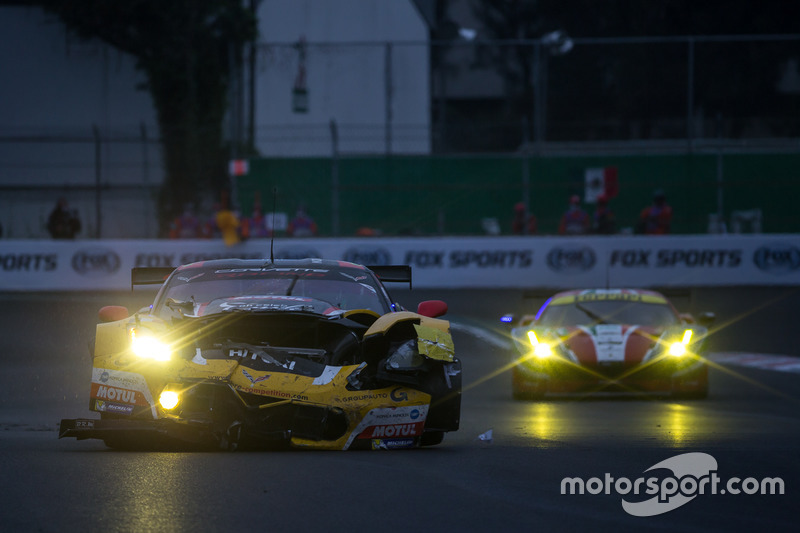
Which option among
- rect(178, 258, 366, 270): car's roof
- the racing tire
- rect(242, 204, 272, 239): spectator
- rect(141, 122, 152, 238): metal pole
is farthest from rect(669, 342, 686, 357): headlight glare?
rect(141, 122, 152, 238): metal pole

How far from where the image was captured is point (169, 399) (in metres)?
6.80

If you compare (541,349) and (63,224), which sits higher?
(63,224)

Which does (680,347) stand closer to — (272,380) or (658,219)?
(272,380)

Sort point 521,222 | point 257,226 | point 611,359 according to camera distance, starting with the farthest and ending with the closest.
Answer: point 257,226
point 521,222
point 611,359

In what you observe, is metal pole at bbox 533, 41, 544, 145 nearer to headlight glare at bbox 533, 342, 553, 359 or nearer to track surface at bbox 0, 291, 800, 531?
headlight glare at bbox 533, 342, 553, 359

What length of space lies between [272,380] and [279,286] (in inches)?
63.8

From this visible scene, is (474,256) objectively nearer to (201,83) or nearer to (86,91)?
(201,83)

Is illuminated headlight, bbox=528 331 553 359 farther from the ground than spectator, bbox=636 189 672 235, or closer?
closer

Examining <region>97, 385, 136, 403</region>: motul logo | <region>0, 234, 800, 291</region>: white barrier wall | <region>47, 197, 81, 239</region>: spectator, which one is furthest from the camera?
<region>47, 197, 81, 239</region>: spectator

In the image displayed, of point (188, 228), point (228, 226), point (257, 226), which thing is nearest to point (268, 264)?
point (228, 226)

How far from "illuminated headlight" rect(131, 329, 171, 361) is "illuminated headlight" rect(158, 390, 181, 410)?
203 mm

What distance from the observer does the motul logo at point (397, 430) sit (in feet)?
22.8

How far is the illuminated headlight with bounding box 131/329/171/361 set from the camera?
693cm

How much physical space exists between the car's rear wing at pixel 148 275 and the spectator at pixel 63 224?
53.6ft
